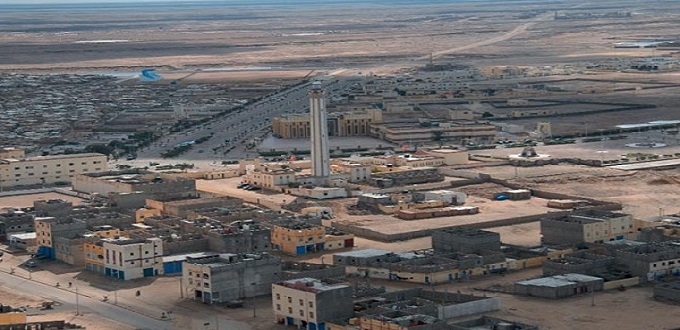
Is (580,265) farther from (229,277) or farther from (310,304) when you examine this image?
(229,277)

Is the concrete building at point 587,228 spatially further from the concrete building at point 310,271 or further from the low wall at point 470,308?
the low wall at point 470,308

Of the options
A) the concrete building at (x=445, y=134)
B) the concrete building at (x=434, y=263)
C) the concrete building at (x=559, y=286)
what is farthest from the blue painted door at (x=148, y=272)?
the concrete building at (x=445, y=134)

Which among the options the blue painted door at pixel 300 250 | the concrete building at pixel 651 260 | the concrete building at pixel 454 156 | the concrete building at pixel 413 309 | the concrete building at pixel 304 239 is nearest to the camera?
the concrete building at pixel 413 309

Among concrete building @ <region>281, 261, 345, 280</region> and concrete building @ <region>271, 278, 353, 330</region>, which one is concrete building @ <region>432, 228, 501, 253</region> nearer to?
concrete building @ <region>281, 261, 345, 280</region>

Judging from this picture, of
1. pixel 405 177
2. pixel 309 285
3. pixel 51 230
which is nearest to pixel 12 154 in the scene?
pixel 405 177

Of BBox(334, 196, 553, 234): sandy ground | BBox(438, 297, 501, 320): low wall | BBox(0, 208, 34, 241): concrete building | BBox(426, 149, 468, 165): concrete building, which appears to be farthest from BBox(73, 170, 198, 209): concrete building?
BBox(438, 297, 501, 320): low wall

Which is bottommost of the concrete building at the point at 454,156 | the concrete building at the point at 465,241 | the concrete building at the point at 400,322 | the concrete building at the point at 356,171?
the concrete building at the point at 454,156
